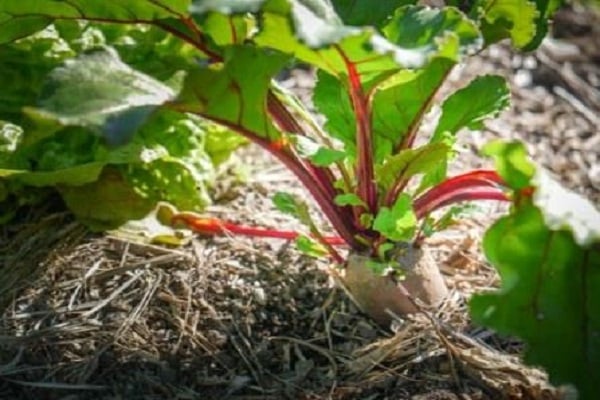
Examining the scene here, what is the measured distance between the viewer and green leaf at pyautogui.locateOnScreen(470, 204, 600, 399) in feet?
4.62

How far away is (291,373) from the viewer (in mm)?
1678

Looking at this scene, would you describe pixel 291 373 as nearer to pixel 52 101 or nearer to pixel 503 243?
pixel 503 243

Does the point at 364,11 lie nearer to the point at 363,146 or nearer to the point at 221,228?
the point at 363,146

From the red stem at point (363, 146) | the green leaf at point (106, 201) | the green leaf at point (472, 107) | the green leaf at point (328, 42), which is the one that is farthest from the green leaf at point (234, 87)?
the green leaf at point (106, 201)

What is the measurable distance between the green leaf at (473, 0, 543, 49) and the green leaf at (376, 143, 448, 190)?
0.19 metres

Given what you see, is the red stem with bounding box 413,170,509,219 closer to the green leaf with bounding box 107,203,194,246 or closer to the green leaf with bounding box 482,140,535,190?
the green leaf with bounding box 482,140,535,190

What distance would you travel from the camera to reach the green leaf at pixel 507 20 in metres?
1.63

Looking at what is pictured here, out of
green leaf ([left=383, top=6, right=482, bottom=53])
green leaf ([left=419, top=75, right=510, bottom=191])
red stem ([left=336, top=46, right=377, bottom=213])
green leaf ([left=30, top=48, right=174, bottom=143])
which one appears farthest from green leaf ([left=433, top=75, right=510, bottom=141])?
green leaf ([left=30, top=48, right=174, bottom=143])

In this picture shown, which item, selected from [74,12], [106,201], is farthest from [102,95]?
[106,201]

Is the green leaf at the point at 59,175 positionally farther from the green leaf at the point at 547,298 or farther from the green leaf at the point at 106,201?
the green leaf at the point at 547,298

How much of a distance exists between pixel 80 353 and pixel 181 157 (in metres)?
0.41

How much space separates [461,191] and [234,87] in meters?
Result: 0.40

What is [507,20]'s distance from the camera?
5.37 ft

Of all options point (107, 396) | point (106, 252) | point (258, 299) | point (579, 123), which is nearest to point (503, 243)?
point (258, 299)
